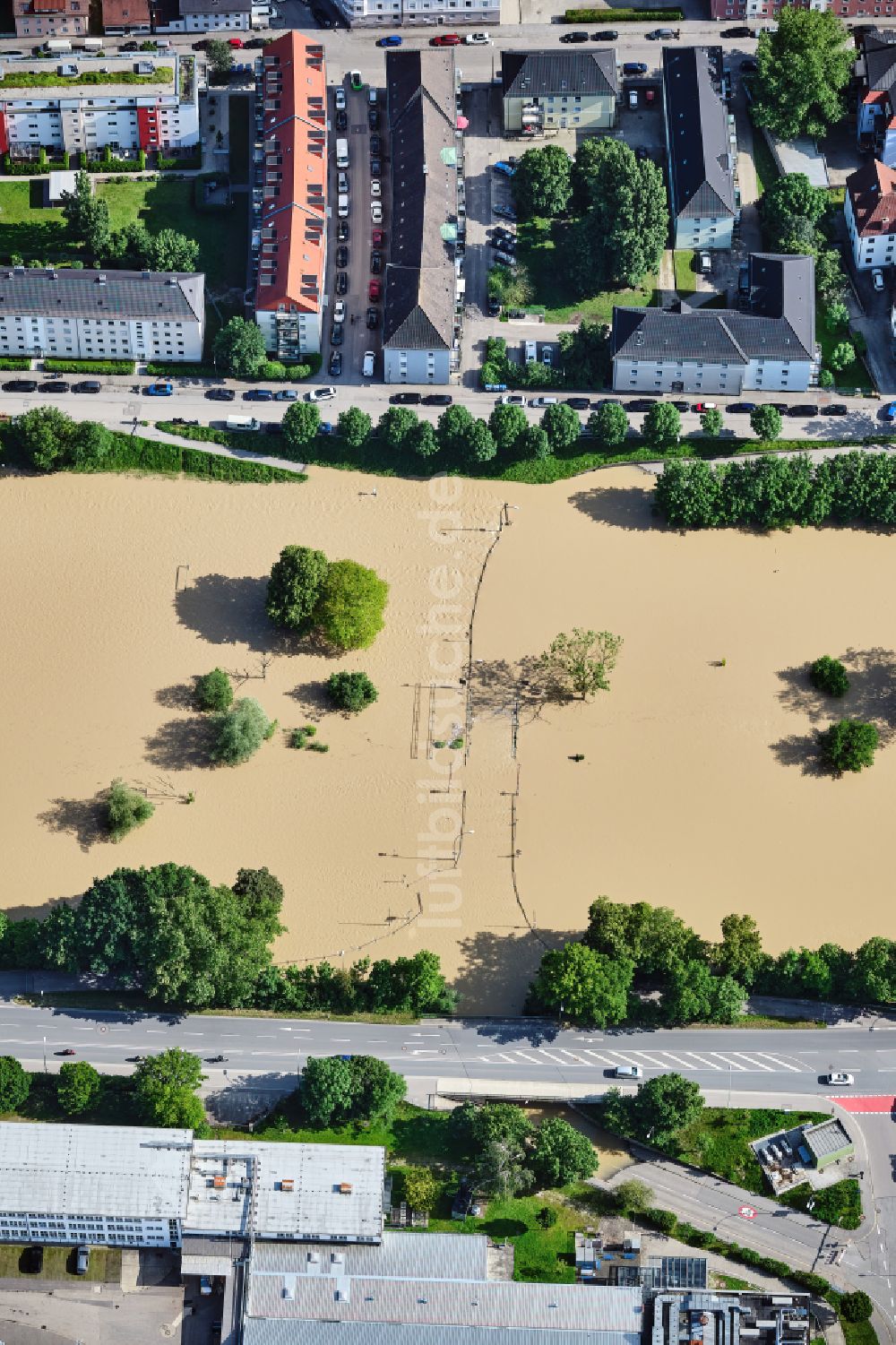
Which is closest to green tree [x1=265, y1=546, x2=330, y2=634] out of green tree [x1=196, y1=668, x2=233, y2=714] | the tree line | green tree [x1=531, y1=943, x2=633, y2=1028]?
green tree [x1=196, y1=668, x2=233, y2=714]

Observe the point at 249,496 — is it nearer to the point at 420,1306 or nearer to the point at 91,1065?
the point at 91,1065

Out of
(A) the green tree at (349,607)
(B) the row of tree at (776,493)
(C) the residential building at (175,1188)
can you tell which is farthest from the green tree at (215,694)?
(B) the row of tree at (776,493)

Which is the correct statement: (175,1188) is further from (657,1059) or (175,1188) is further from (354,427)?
(354,427)

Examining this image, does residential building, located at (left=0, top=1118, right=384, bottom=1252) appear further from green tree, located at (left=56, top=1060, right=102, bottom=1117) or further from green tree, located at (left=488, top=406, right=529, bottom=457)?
green tree, located at (left=488, top=406, right=529, bottom=457)

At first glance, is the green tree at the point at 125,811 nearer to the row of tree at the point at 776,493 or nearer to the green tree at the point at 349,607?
the green tree at the point at 349,607

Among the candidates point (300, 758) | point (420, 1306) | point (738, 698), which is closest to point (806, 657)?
point (738, 698)

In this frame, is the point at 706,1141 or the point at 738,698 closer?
the point at 706,1141

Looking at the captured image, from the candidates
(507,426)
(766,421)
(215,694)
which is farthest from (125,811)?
(766,421)
